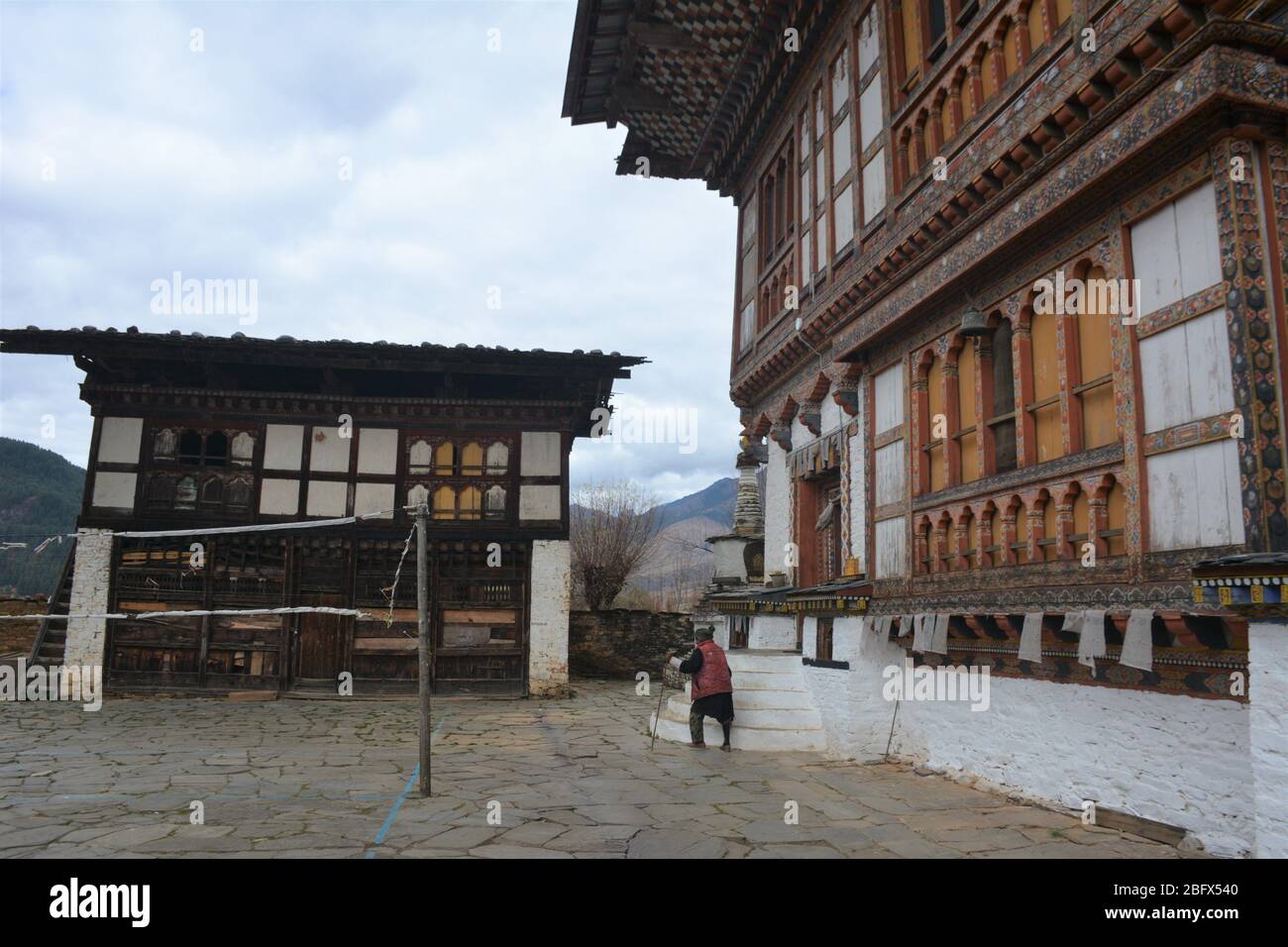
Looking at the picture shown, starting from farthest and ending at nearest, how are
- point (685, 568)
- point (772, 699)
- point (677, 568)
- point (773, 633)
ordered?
1. point (685, 568)
2. point (677, 568)
3. point (773, 633)
4. point (772, 699)

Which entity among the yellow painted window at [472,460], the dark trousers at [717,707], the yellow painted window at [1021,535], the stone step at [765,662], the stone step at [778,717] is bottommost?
the stone step at [778,717]

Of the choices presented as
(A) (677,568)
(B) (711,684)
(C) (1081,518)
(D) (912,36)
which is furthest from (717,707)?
(A) (677,568)

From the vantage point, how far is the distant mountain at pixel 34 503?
1853 inches

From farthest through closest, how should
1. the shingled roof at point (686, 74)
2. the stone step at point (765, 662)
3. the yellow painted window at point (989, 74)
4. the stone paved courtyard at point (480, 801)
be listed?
the shingled roof at point (686, 74) < the stone step at point (765, 662) < the yellow painted window at point (989, 74) < the stone paved courtyard at point (480, 801)

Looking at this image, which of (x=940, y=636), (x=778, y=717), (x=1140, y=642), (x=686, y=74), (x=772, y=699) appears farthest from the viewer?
(x=686, y=74)

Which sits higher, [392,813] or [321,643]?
[321,643]

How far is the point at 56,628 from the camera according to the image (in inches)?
674

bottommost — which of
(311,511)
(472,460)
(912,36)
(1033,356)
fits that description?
(311,511)

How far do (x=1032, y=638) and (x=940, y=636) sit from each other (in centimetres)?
163

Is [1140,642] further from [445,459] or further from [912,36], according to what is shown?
[445,459]

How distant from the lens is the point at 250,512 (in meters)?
17.2

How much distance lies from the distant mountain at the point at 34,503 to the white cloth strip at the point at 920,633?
46.2 meters

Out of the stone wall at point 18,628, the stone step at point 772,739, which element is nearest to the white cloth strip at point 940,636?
the stone step at point 772,739

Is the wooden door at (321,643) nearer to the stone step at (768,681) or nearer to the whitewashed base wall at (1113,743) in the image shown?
the stone step at (768,681)
